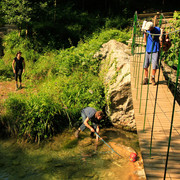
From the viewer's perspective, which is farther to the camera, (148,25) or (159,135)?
(148,25)

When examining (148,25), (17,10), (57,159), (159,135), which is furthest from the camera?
(17,10)

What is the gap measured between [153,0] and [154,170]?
60.5ft

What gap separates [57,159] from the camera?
5539 millimetres

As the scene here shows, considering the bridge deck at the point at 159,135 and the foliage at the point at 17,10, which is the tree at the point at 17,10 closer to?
the foliage at the point at 17,10

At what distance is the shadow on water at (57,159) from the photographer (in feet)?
16.4

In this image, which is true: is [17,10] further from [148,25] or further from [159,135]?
[159,135]

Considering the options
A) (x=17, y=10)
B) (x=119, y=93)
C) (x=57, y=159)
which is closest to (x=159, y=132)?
(x=57, y=159)

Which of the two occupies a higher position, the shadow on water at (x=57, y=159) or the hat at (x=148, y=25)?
the hat at (x=148, y=25)

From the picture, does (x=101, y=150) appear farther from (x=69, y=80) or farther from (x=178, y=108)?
(x=69, y=80)

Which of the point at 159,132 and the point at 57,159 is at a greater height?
the point at 159,132

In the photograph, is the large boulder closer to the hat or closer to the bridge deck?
the bridge deck

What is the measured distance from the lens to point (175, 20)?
27.9 feet

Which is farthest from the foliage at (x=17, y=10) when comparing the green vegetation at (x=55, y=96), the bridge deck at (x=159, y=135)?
the bridge deck at (x=159, y=135)

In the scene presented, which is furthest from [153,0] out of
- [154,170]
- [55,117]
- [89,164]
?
[154,170]
